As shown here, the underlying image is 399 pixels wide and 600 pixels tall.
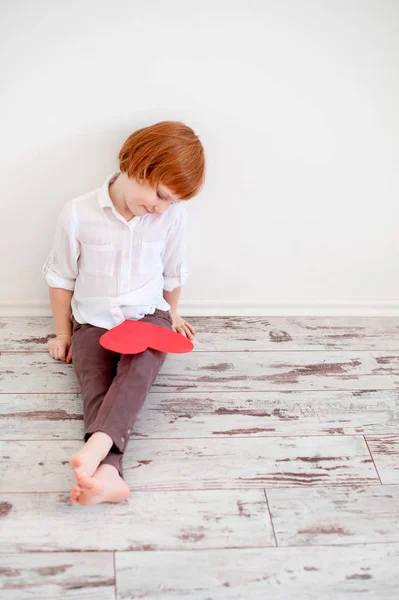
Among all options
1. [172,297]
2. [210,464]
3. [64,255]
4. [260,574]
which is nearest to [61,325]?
[64,255]

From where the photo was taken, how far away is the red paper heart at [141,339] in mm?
1175

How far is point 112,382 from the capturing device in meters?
1.17

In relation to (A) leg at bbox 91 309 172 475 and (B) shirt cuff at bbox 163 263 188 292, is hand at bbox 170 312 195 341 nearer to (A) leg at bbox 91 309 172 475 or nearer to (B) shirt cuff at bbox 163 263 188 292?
(B) shirt cuff at bbox 163 263 188 292

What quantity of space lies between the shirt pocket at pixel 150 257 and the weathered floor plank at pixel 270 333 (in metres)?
0.23

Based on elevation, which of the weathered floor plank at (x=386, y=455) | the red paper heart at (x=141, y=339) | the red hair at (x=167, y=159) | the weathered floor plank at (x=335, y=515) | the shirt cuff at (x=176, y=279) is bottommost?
the weathered floor plank at (x=335, y=515)

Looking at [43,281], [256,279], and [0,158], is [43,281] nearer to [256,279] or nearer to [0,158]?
[0,158]

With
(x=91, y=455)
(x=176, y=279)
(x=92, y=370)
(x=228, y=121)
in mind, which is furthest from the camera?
(x=176, y=279)

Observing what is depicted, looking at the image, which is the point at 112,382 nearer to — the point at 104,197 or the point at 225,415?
the point at 225,415

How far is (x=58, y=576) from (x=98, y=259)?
0.63 meters

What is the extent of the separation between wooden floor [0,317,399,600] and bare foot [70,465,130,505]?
3 cm

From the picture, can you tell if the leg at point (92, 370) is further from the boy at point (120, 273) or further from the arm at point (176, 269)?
the arm at point (176, 269)

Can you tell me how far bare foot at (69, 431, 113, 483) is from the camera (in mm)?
947

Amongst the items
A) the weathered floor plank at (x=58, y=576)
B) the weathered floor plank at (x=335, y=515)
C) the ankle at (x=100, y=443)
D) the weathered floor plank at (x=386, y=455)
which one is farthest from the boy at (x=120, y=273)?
the weathered floor plank at (x=386, y=455)

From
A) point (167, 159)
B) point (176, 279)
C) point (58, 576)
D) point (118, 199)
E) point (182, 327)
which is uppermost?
point (167, 159)
